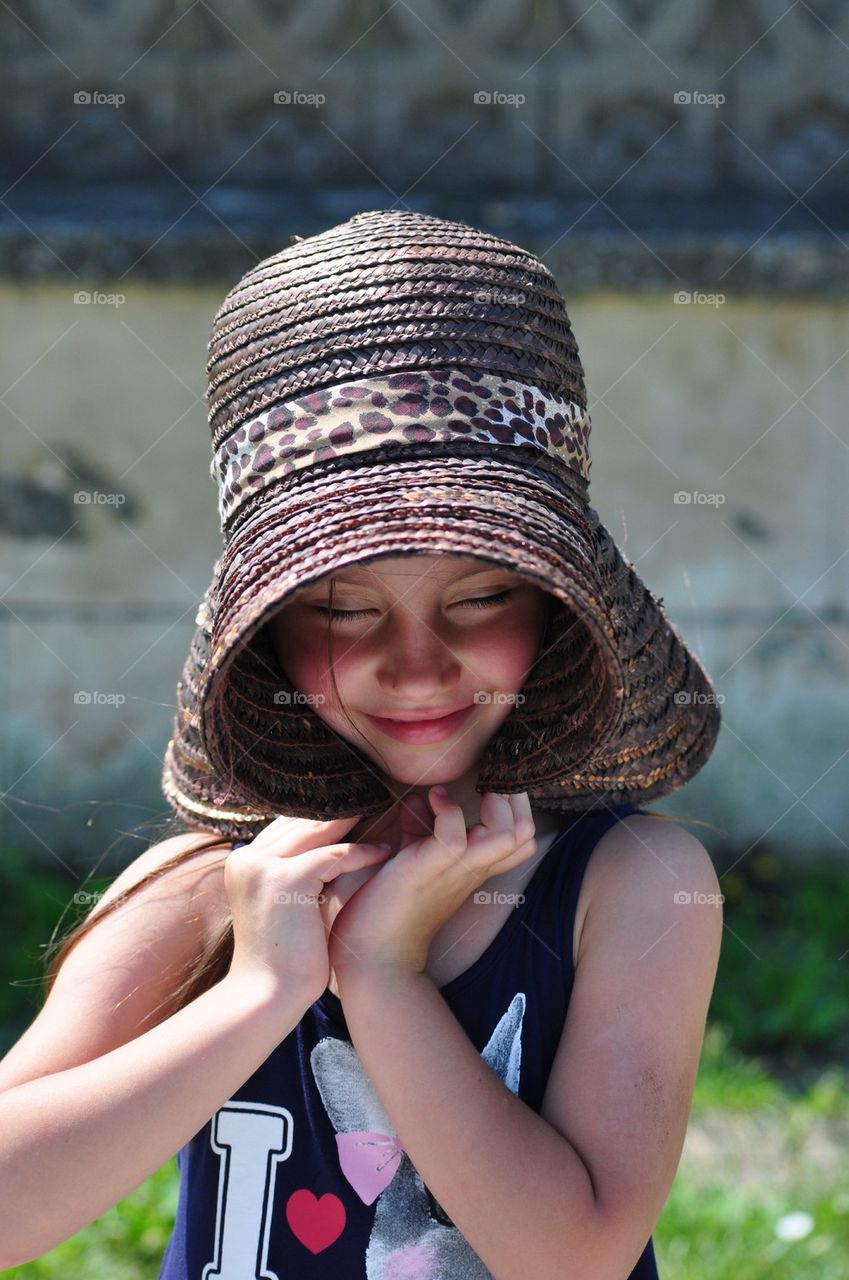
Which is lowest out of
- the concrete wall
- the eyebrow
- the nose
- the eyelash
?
the concrete wall

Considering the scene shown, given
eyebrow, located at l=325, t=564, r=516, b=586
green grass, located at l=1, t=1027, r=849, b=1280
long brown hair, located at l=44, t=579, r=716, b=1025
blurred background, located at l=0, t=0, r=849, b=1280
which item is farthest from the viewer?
blurred background, located at l=0, t=0, r=849, b=1280

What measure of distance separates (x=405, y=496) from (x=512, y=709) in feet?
1.37

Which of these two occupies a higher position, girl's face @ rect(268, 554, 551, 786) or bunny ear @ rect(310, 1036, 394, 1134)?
girl's face @ rect(268, 554, 551, 786)

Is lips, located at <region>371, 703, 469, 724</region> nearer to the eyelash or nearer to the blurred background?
the eyelash

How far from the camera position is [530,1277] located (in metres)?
1.48

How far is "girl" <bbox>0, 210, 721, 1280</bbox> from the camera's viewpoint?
1.49 meters

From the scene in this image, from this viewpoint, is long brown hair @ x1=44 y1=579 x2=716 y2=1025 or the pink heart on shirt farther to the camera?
long brown hair @ x1=44 y1=579 x2=716 y2=1025

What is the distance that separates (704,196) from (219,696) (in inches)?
150

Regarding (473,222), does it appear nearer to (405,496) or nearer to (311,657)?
(311,657)

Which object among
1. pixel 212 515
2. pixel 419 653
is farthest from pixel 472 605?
pixel 212 515

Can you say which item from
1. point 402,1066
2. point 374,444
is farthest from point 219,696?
point 402,1066

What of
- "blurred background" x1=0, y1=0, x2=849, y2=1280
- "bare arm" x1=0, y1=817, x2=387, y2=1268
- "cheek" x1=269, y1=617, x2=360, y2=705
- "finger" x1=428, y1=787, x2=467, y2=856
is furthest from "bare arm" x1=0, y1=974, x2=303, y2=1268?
"blurred background" x1=0, y1=0, x2=849, y2=1280

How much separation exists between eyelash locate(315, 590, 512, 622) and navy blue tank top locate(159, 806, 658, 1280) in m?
0.34

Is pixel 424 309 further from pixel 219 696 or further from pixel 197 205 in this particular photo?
pixel 197 205
